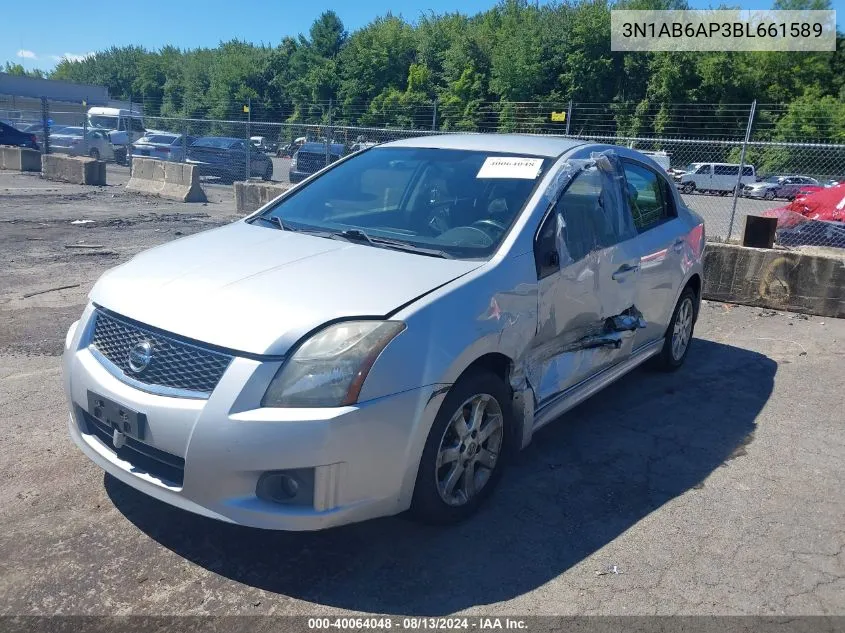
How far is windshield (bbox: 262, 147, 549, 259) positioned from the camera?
3824 millimetres

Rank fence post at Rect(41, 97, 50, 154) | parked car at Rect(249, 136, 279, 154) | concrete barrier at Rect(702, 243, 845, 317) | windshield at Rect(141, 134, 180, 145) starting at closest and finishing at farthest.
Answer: concrete barrier at Rect(702, 243, 845, 317) < fence post at Rect(41, 97, 50, 154) < parked car at Rect(249, 136, 279, 154) < windshield at Rect(141, 134, 180, 145)

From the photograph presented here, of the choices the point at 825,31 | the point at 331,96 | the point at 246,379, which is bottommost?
the point at 246,379

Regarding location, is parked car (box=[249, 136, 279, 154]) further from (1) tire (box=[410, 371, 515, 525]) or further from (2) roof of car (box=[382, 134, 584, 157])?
(1) tire (box=[410, 371, 515, 525])

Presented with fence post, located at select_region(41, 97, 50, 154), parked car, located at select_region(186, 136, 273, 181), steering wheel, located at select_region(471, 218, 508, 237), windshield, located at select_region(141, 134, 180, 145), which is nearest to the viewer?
steering wheel, located at select_region(471, 218, 508, 237)

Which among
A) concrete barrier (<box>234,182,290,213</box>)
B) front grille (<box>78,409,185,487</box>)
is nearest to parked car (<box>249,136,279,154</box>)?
concrete barrier (<box>234,182,290,213</box>)

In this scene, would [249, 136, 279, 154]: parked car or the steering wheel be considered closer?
the steering wheel

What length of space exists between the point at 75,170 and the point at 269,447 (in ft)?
62.5

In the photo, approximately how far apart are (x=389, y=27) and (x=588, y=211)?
199ft

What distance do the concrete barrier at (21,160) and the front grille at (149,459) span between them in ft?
72.0

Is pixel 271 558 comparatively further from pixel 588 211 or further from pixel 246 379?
pixel 588 211

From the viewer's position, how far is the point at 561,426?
4.73 m

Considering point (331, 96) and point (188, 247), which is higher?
point (331, 96)

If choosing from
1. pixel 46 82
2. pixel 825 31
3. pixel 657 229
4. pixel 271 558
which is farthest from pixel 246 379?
pixel 46 82

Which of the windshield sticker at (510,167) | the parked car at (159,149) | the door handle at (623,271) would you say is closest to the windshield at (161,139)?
the parked car at (159,149)
